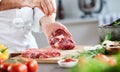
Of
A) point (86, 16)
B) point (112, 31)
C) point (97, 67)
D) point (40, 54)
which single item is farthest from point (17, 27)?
point (86, 16)

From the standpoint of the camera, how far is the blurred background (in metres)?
4.50

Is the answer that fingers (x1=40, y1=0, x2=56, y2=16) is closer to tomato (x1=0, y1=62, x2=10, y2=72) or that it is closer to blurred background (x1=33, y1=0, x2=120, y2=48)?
tomato (x1=0, y1=62, x2=10, y2=72)

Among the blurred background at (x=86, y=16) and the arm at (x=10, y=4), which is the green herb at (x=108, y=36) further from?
the blurred background at (x=86, y=16)

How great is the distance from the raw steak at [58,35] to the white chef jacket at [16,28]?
0.20 m


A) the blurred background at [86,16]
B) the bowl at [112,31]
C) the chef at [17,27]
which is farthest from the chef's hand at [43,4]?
the blurred background at [86,16]

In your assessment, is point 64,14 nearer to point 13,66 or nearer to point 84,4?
point 84,4

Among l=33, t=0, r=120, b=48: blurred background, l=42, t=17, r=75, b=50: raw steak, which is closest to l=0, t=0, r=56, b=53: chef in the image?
l=42, t=17, r=75, b=50: raw steak

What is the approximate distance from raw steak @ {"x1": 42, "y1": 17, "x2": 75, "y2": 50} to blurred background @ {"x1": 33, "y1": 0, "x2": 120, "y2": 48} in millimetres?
2063

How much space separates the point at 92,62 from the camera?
2.88ft

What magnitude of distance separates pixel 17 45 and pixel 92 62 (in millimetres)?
1711

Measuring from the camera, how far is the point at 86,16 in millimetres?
4672

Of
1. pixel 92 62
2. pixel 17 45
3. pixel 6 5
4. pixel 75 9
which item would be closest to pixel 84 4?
pixel 75 9

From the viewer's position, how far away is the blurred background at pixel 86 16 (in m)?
4.50

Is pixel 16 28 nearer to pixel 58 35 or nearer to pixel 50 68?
pixel 58 35
